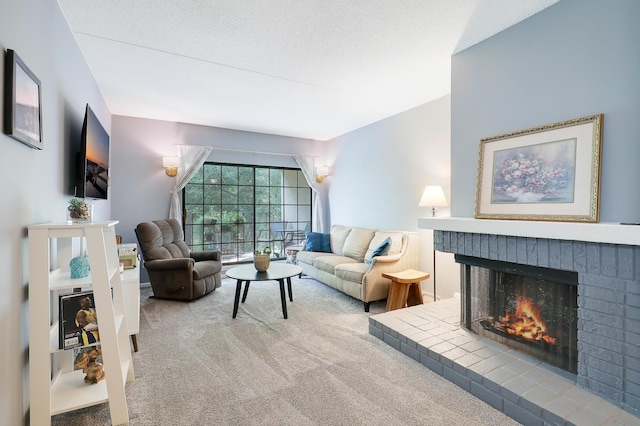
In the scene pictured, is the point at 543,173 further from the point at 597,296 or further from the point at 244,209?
the point at 244,209

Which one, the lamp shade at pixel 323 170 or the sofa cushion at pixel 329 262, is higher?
the lamp shade at pixel 323 170

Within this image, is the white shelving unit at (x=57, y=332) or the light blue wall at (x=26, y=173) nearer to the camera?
the light blue wall at (x=26, y=173)

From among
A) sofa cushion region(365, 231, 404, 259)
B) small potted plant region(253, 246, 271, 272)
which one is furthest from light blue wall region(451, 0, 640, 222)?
small potted plant region(253, 246, 271, 272)

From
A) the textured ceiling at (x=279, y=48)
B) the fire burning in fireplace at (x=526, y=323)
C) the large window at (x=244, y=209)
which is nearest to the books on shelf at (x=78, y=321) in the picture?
the textured ceiling at (x=279, y=48)

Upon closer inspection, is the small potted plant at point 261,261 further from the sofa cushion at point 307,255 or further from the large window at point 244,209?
the large window at point 244,209

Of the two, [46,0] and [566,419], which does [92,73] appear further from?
[566,419]

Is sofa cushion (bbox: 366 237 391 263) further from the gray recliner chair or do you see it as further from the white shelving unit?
the white shelving unit

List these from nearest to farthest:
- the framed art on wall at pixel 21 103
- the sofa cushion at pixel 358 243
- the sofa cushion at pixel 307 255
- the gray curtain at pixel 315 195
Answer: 1. the framed art on wall at pixel 21 103
2. the sofa cushion at pixel 358 243
3. the sofa cushion at pixel 307 255
4. the gray curtain at pixel 315 195

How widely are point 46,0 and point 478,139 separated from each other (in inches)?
125

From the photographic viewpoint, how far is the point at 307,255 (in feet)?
16.5

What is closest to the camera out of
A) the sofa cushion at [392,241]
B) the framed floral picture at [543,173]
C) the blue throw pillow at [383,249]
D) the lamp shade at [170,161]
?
the framed floral picture at [543,173]

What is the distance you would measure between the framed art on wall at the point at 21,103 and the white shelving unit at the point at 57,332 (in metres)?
0.47

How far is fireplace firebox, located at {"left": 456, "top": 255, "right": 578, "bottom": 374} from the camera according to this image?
79.1 inches

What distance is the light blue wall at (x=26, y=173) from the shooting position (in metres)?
1.37
